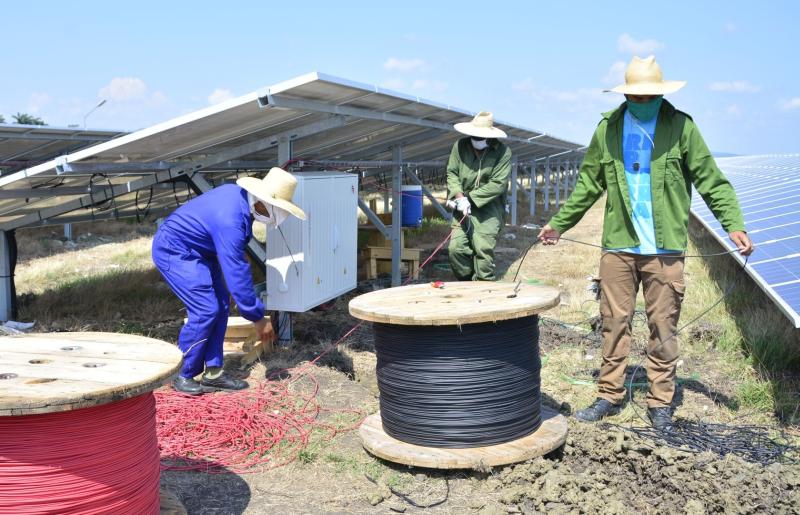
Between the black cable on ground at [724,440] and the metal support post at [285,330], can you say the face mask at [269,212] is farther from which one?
the black cable on ground at [724,440]

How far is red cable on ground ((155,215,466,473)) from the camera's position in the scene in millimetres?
4348

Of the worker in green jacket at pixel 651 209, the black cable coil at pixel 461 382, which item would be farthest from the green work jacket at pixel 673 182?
the black cable coil at pixel 461 382

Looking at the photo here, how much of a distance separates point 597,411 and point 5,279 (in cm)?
589

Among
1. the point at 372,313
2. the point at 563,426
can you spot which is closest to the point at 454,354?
the point at 372,313

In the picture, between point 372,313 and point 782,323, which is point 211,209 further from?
point 782,323

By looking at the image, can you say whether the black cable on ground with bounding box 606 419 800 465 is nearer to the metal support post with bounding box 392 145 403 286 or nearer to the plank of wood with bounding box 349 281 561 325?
the plank of wood with bounding box 349 281 561 325

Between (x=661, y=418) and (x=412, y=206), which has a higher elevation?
(x=412, y=206)

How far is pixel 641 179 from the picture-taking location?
458cm

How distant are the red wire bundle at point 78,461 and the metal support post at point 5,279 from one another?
5350 millimetres

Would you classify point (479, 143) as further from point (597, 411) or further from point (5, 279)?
point (5, 279)

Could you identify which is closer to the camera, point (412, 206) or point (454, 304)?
point (454, 304)

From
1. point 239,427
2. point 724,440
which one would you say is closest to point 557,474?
point 724,440

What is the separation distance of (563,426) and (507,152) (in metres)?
3.54

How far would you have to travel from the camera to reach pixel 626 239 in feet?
15.1
